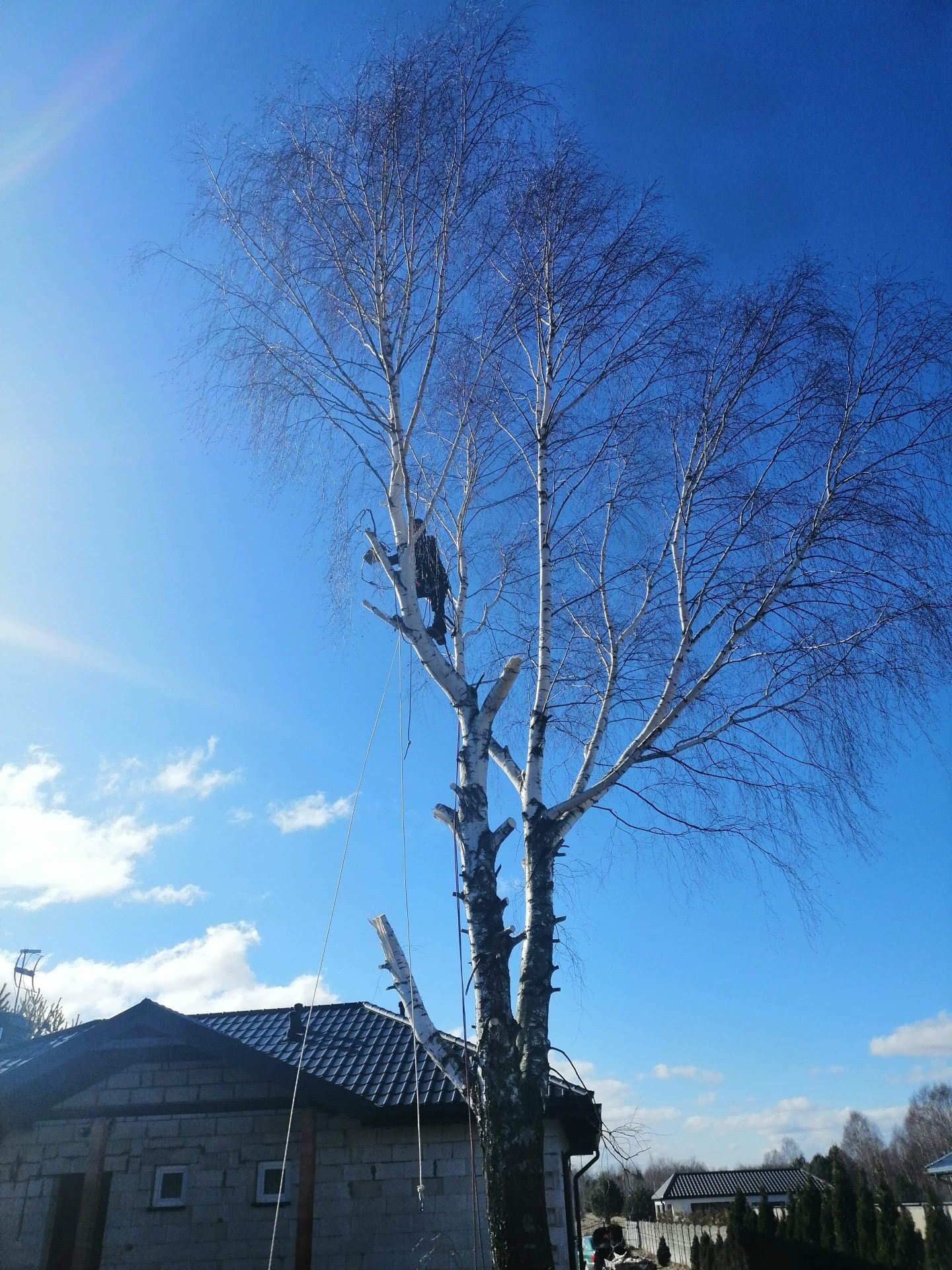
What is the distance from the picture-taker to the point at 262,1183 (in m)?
10.5

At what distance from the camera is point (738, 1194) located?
2534 centimetres

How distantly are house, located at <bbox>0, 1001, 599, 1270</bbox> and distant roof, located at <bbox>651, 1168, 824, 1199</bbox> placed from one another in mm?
50658

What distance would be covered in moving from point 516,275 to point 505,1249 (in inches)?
258

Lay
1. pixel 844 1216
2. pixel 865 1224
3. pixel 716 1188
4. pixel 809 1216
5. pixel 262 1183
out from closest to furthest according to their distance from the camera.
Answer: pixel 262 1183 → pixel 865 1224 → pixel 844 1216 → pixel 809 1216 → pixel 716 1188

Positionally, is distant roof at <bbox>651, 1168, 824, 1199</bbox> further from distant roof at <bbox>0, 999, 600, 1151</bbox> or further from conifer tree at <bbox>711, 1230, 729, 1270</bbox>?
distant roof at <bbox>0, 999, 600, 1151</bbox>

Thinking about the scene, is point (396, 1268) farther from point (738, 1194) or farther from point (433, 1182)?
point (738, 1194)

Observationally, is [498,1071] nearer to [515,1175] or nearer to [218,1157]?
[515,1175]

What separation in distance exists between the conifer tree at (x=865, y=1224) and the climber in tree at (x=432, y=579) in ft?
64.1

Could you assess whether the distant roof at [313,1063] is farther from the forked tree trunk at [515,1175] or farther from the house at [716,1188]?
the house at [716,1188]

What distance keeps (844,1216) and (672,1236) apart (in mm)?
16864

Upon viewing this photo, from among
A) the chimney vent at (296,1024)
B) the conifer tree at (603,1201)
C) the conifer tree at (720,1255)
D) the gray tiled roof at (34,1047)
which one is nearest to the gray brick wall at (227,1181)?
the gray tiled roof at (34,1047)

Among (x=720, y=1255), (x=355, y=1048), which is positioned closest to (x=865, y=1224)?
(x=720, y=1255)

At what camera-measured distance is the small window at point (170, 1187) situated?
411 inches

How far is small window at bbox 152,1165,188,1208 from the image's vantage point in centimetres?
1045
